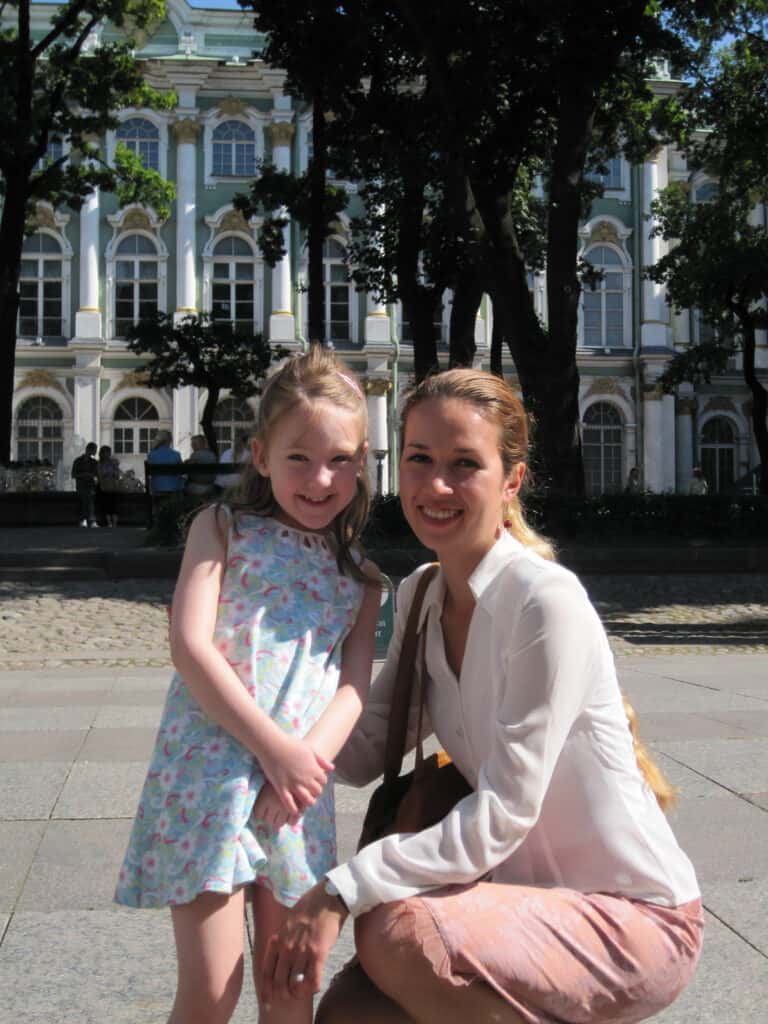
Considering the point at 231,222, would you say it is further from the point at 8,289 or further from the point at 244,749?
the point at 244,749

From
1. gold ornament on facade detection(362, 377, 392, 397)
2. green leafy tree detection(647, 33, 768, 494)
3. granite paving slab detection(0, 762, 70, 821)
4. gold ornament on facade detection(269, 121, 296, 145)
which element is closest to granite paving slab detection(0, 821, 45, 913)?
granite paving slab detection(0, 762, 70, 821)

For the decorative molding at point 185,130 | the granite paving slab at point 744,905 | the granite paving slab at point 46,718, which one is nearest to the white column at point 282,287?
the decorative molding at point 185,130

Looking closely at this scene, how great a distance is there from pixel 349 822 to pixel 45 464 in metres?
22.2

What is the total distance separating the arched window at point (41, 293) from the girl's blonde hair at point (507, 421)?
135 feet

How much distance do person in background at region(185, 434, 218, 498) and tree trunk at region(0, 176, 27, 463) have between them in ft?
12.5

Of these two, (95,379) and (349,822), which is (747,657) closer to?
(349,822)

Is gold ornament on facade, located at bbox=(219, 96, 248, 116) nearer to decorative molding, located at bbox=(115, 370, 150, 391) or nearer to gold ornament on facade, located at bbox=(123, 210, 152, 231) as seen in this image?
gold ornament on facade, located at bbox=(123, 210, 152, 231)

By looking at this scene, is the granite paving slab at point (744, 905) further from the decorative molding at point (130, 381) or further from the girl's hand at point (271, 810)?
the decorative molding at point (130, 381)

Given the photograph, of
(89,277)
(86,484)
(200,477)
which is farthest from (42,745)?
(89,277)

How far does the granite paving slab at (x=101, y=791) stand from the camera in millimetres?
4695

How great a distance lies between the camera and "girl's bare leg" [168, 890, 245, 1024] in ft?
7.13

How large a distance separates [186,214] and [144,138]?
2889 mm

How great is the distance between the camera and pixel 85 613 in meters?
12.9

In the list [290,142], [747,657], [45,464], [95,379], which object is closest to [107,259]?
[95,379]
